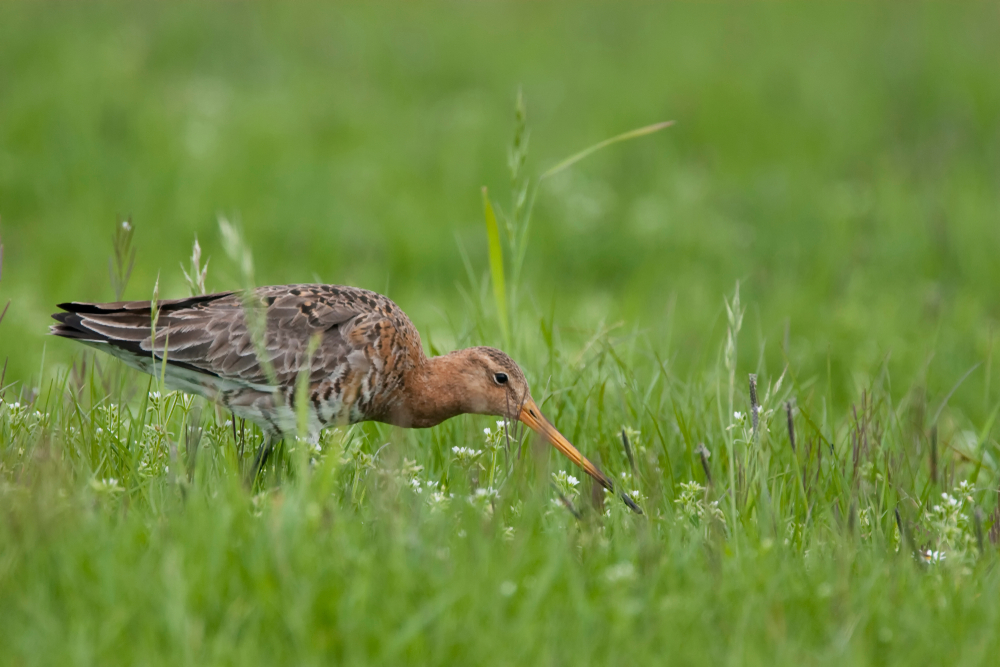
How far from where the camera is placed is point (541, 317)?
5.53m

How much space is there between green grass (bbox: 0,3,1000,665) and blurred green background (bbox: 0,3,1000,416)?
50 millimetres

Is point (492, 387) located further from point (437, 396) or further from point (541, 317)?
point (541, 317)

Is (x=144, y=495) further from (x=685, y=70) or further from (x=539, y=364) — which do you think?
(x=685, y=70)

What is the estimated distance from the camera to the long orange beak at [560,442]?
4.36m

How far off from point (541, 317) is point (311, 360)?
4.10 feet

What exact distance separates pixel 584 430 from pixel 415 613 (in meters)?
2.27

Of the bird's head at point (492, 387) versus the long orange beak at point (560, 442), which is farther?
the bird's head at point (492, 387)

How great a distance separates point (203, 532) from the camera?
321 centimetres

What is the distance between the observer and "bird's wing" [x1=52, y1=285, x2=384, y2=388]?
498cm

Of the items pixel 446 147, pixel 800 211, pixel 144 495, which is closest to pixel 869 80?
pixel 800 211

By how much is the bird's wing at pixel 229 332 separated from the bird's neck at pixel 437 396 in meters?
0.38

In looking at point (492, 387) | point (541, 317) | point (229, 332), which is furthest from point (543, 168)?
point (229, 332)

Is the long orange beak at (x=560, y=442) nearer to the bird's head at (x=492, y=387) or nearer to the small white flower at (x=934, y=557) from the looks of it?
the bird's head at (x=492, y=387)

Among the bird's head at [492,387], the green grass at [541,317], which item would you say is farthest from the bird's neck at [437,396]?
the green grass at [541,317]
